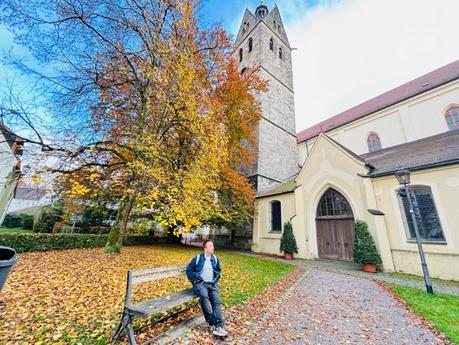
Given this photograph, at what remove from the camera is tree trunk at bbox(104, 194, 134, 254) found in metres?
9.02

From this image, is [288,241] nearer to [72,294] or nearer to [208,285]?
[208,285]

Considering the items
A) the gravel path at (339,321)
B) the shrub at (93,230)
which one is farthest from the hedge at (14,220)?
the gravel path at (339,321)

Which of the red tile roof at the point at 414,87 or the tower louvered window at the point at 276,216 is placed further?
the red tile roof at the point at 414,87

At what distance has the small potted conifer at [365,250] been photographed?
373 inches

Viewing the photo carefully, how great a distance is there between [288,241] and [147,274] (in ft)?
37.7

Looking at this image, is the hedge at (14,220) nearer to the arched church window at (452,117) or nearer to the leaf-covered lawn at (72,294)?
the leaf-covered lawn at (72,294)

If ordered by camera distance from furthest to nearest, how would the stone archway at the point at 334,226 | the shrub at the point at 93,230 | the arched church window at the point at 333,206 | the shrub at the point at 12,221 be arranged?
the shrub at the point at 12,221
the shrub at the point at 93,230
the arched church window at the point at 333,206
the stone archway at the point at 334,226

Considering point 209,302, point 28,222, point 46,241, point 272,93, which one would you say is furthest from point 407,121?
point 28,222

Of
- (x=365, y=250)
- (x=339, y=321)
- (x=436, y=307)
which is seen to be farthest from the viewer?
(x=365, y=250)

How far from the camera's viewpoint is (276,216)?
53.3 ft

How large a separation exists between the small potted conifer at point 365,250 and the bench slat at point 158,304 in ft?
30.2

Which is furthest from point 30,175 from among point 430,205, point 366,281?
point 430,205

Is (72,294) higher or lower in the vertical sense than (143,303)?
lower

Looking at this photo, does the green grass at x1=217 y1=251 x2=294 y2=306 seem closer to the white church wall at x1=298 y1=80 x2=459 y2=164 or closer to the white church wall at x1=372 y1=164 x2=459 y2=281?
the white church wall at x1=372 y1=164 x2=459 y2=281
